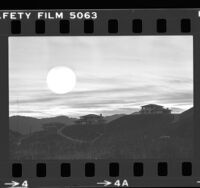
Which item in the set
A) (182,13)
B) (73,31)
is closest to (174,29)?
(182,13)

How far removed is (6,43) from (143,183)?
101 inches

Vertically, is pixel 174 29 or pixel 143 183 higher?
pixel 174 29

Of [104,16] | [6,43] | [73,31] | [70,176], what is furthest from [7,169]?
[104,16]

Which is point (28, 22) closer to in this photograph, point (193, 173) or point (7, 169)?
point (7, 169)

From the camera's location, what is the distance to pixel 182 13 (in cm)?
578

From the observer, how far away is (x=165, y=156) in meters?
5.77

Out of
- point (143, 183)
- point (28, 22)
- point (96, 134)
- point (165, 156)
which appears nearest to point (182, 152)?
point (165, 156)

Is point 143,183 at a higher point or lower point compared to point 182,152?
lower

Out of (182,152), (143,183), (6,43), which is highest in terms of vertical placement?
(6,43)

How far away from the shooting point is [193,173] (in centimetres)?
573

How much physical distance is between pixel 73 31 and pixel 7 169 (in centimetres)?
203

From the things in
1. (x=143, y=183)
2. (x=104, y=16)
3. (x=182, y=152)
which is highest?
(x=104, y=16)

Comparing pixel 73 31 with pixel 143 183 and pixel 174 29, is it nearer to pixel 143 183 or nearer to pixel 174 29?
pixel 174 29

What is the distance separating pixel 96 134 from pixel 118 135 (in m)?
0.29
